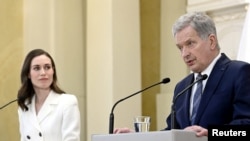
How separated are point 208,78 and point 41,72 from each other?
1882 millimetres

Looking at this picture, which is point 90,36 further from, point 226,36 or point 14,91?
point 226,36

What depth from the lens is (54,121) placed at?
516cm

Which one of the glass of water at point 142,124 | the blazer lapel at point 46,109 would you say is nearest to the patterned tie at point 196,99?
the glass of water at point 142,124

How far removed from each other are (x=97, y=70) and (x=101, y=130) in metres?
0.68

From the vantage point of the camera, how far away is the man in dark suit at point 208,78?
12.3 feet

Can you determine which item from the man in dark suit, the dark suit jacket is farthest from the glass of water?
the dark suit jacket

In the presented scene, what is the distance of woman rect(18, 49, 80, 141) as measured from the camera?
5.12 metres

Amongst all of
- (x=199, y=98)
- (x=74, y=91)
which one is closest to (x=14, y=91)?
(x=74, y=91)

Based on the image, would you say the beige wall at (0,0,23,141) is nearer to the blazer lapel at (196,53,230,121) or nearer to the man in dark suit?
the man in dark suit

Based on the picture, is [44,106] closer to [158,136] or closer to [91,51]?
[91,51]

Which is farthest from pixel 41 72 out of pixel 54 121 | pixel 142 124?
pixel 142 124

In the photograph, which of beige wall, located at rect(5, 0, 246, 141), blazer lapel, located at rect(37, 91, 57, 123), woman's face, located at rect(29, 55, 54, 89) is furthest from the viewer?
beige wall, located at rect(5, 0, 246, 141)

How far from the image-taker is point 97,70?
23.3 feet

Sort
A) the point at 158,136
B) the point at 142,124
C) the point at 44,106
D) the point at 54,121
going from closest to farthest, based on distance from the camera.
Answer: the point at 158,136
the point at 142,124
the point at 54,121
the point at 44,106
